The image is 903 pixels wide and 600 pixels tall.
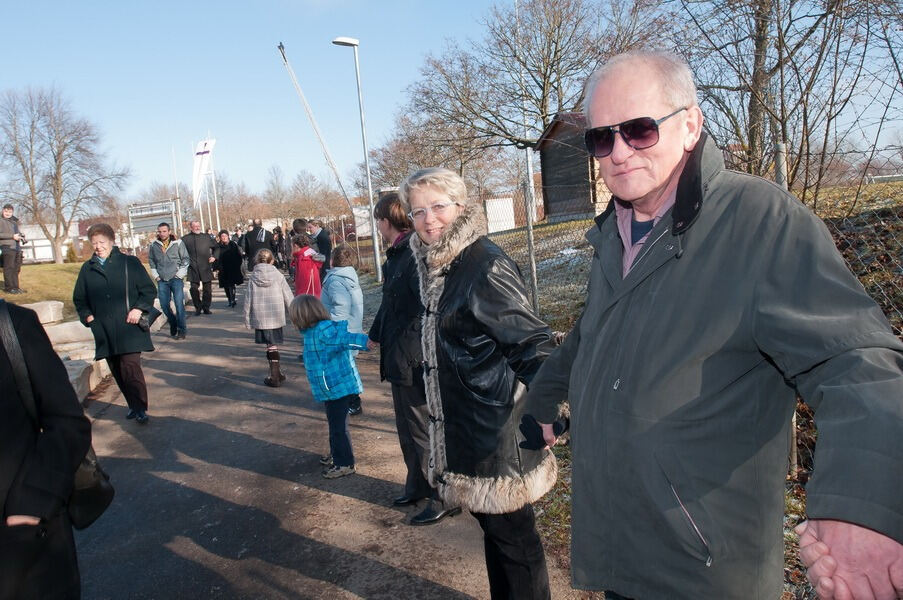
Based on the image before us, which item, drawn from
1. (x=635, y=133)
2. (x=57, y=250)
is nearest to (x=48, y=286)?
(x=635, y=133)

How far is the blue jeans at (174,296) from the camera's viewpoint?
11.5m

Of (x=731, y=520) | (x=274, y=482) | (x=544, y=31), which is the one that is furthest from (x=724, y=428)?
(x=544, y=31)

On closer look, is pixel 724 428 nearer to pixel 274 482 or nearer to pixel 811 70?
pixel 811 70

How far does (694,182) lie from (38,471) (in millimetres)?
2183

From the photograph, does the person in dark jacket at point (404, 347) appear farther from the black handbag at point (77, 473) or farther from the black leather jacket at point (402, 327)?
the black handbag at point (77, 473)

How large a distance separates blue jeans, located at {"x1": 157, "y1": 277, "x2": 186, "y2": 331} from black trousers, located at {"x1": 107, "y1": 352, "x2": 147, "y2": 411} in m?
5.21

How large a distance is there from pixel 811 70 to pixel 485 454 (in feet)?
9.32

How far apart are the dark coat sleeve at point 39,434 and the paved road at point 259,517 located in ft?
5.51

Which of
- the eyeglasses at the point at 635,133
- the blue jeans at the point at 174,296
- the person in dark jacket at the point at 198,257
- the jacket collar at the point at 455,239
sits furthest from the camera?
the person in dark jacket at the point at 198,257

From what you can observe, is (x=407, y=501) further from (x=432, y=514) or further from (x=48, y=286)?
(x=48, y=286)

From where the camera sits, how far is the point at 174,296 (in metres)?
11.6

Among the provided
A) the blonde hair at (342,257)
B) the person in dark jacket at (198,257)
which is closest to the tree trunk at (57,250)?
the person in dark jacket at (198,257)

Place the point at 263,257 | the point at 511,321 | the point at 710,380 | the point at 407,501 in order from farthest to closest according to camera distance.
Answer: the point at 263,257 < the point at 407,501 < the point at 511,321 < the point at 710,380

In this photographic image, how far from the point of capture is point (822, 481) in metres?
1.12
